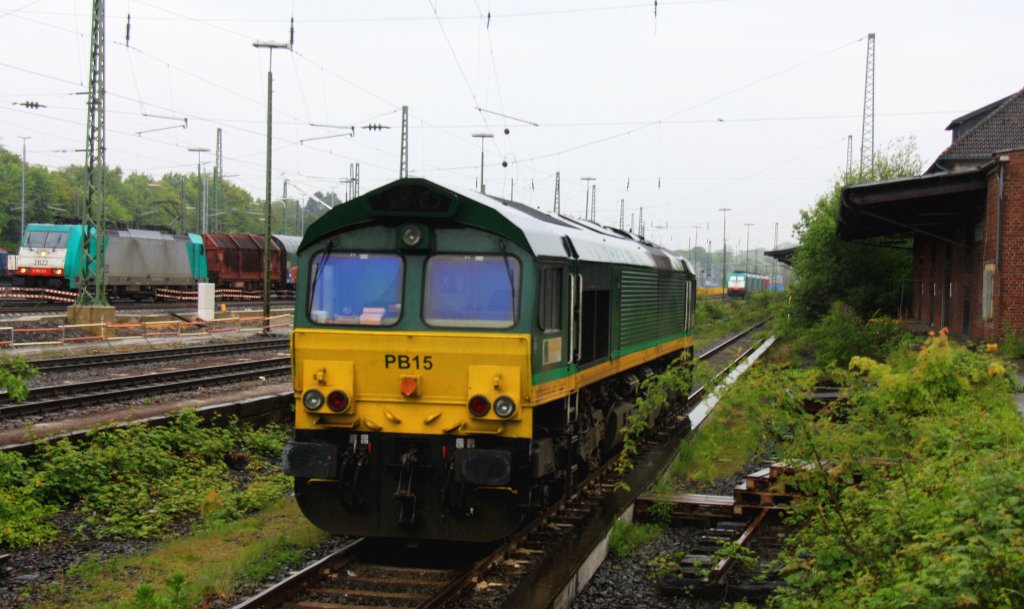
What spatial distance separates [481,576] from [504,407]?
4.90ft

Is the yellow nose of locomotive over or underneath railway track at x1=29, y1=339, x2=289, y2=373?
over

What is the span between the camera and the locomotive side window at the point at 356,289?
30.5 ft

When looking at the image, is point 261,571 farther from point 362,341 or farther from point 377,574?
point 362,341

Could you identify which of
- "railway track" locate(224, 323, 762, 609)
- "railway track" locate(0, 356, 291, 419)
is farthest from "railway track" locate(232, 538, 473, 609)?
"railway track" locate(0, 356, 291, 419)

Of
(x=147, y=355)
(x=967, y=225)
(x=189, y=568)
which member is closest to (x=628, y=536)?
(x=189, y=568)

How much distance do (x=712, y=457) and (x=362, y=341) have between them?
7.69 metres

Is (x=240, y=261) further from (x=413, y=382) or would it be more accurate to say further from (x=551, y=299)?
(x=413, y=382)

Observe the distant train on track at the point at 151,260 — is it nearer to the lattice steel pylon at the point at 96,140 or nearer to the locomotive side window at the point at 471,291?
the lattice steel pylon at the point at 96,140

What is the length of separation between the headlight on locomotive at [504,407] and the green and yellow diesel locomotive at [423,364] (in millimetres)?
12

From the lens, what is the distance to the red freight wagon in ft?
165

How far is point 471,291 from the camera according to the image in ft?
30.0

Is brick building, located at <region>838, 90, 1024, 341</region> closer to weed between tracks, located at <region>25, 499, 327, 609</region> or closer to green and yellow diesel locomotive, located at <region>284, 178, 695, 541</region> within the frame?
green and yellow diesel locomotive, located at <region>284, 178, 695, 541</region>

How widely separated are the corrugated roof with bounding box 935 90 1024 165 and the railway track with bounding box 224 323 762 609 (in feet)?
90.5

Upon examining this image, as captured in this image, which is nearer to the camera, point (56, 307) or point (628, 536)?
point (628, 536)
